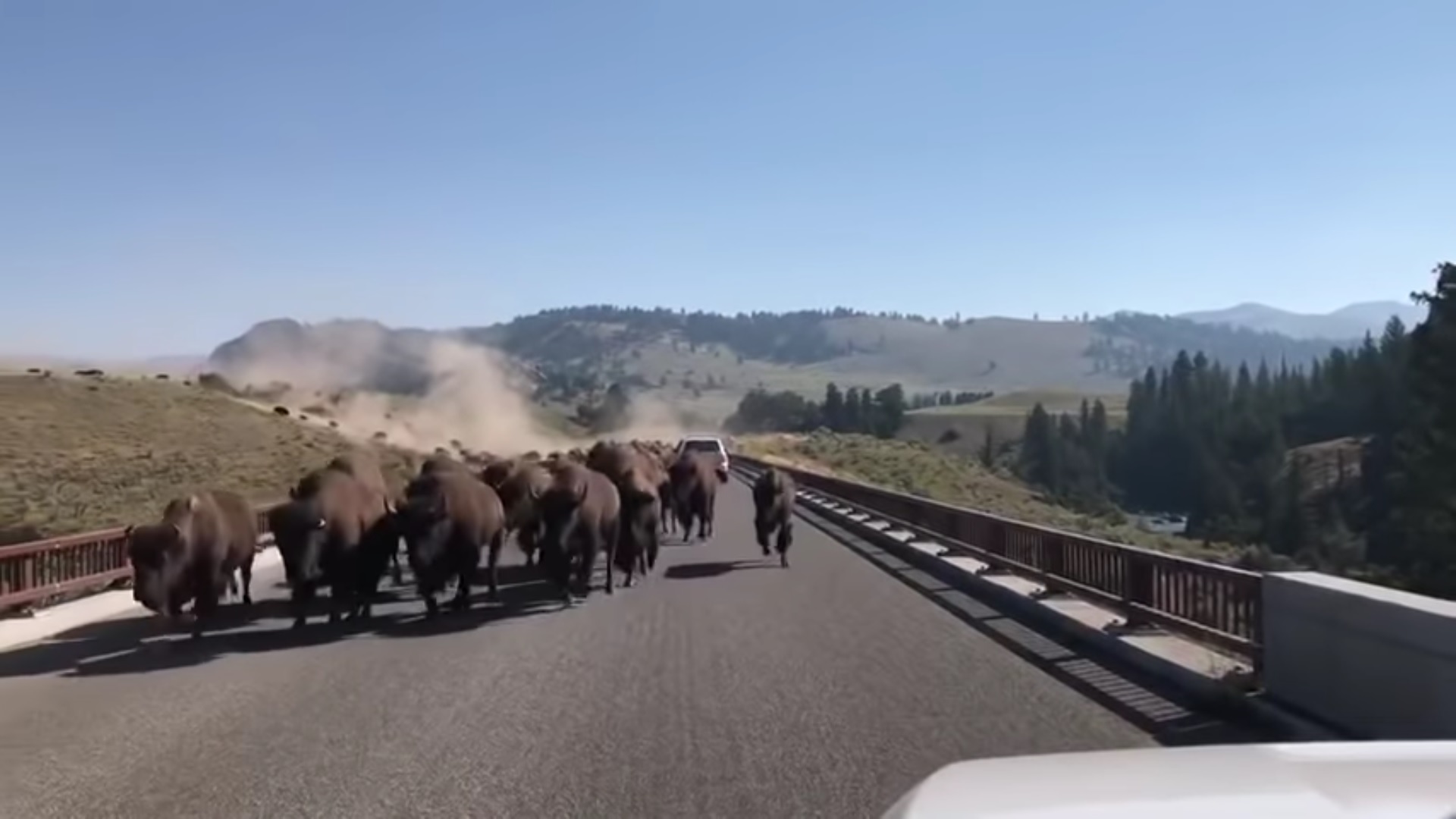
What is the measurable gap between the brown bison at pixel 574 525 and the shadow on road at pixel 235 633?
0.48 meters

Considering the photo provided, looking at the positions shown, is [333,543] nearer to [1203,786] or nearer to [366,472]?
[366,472]

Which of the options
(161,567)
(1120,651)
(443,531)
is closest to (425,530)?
(443,531)

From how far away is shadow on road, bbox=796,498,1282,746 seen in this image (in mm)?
10859

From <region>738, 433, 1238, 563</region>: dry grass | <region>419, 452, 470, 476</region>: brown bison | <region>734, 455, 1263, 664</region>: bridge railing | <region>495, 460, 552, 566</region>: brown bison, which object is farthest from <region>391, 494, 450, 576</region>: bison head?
<region>738, 433, 1238, 563</region>: dry grass

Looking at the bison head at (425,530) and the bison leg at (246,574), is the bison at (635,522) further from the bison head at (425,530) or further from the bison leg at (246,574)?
the bison leg at (246,574)

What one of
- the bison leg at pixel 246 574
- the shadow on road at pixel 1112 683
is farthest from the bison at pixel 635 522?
the bison leg at pixel 246 574

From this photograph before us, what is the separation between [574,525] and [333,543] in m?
3.43

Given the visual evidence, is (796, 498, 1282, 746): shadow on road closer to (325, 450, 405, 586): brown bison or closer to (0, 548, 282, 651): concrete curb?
(325, 450, 405, 586): brown bison

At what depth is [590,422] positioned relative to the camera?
170 meters

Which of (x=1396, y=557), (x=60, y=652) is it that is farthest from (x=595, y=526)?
(x=1396, y=557)

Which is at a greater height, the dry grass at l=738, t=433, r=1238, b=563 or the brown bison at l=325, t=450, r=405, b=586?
the brown bison at l=325, t=450, r=405, b=586

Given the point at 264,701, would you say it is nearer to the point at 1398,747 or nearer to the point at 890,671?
the point at 890,671

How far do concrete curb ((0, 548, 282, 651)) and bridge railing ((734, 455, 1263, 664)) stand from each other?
1160cm

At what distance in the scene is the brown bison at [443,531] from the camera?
1969 centimetres
